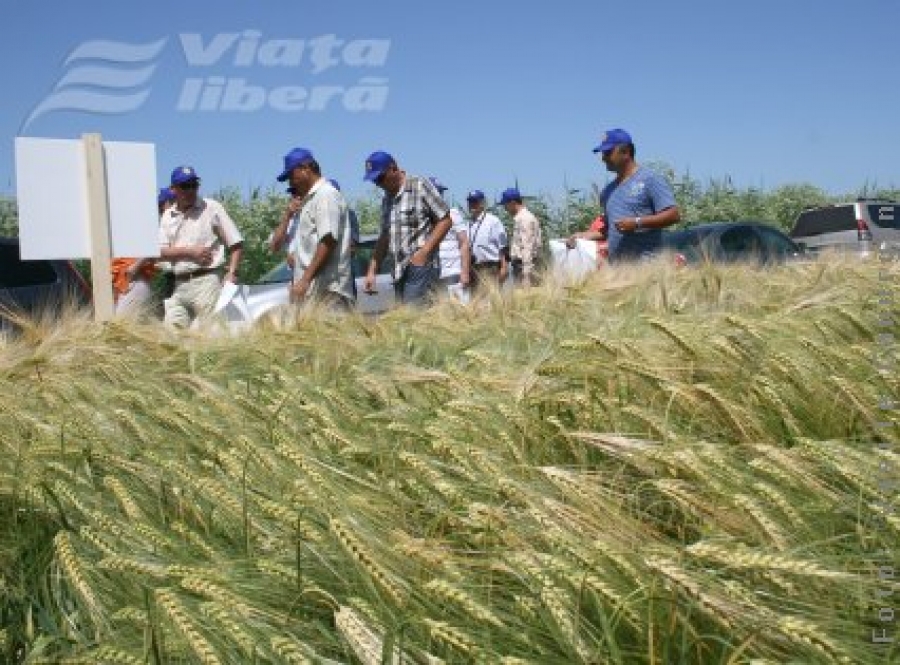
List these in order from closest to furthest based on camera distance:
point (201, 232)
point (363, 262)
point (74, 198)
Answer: point (74, 198) < point (201, 232) < point (363, 262)

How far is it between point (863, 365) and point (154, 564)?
4.39ft

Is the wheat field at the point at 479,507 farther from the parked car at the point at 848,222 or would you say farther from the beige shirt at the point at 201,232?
the parked car at the point at 848,222

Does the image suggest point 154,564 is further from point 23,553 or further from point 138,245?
point 138,245

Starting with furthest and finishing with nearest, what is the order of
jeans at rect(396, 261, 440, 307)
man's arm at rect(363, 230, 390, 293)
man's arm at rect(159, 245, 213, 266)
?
man's arm at rect(159, 245, 213, 266)
man's arm at rect(363, 230, 390, 293)
jeans at rect(396, 261, 440, 307)

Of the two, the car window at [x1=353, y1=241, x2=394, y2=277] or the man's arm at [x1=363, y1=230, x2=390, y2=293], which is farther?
the car window at [x1=353, y1=241, x2=394, y2=277]

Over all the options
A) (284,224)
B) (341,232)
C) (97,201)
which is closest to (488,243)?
(284,224)

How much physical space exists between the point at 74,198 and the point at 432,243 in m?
2.16

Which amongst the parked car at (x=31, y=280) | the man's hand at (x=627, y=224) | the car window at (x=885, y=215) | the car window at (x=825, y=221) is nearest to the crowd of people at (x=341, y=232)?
the man's hand at (x=627, y=224)

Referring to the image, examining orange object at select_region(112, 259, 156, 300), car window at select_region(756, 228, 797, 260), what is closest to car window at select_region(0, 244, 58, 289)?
orange object at select_region(112, 259, 156, 300)

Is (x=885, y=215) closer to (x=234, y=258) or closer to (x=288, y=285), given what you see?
(x=288, y=285)

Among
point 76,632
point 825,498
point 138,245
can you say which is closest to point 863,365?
point 825,498

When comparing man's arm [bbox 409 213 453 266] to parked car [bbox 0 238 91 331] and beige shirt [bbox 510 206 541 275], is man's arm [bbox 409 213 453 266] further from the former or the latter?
beige shirt [bbox 510 206 541 275]

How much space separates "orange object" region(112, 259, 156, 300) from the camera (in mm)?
7672

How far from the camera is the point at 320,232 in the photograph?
620 cm
